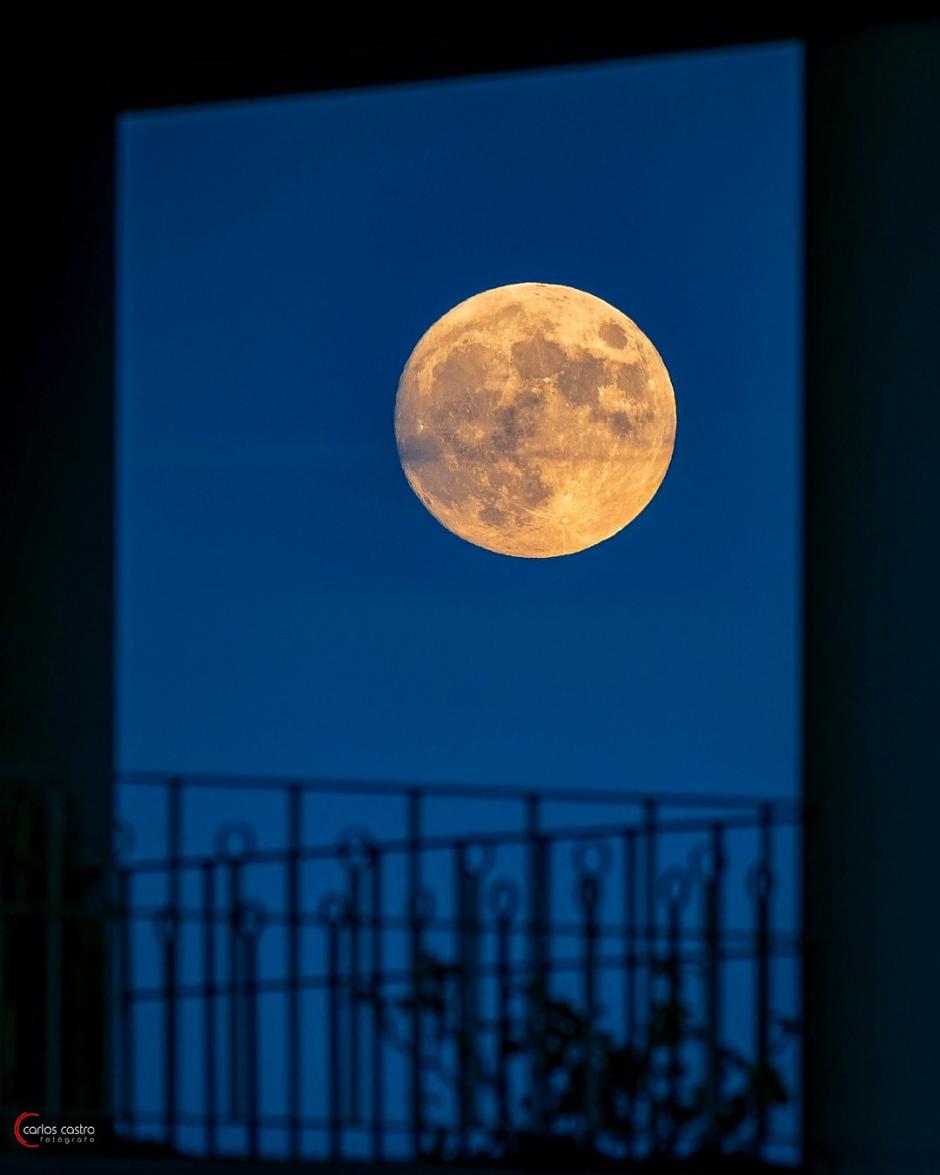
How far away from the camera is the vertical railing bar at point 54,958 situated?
5684 mm

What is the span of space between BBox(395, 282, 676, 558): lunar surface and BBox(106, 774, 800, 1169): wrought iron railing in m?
0.99

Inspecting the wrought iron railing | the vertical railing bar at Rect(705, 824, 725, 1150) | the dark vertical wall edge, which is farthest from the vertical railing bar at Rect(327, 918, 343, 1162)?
the vertical railing bar at Rect(705, 824, 725, 1150)

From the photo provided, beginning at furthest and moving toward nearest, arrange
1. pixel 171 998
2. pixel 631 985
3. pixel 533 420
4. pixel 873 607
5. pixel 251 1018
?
pixel 171 998 < pixel 251 1018 < pixel 631 985 < pixel 873 607 < pixel 533 420

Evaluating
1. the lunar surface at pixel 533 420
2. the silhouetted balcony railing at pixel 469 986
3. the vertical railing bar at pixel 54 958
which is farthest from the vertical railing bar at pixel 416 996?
the lunar surface at pixel 533 420

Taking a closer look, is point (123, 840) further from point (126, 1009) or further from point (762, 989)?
point (762, 989)

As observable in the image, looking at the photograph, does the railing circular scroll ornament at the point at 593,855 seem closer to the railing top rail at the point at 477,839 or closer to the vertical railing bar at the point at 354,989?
the railing top rail at the point at 477,839

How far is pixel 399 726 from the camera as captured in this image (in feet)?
31.4

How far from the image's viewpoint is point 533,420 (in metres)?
4.63

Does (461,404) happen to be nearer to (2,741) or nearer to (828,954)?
(828,954)

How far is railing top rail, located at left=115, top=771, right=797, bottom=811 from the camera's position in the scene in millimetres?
5527

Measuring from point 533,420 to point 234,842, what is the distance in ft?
6.37

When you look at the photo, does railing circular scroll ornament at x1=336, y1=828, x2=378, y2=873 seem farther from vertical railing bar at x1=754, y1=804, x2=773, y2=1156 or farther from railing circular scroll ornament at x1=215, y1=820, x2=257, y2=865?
vertical railing bar at x1=754, y1=804, x2=773, y2=1156

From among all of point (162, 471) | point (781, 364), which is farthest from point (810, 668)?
point (781, 364)

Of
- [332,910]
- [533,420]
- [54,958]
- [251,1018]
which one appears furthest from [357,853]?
[533,420]
